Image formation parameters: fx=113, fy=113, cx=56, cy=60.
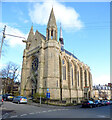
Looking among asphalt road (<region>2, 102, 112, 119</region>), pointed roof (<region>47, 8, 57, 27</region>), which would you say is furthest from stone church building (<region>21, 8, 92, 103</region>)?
asphalt road (<region>2, 102, 112, 119</region>)

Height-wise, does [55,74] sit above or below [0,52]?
below

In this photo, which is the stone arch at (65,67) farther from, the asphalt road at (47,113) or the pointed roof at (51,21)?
the asphalt road at (47,113)

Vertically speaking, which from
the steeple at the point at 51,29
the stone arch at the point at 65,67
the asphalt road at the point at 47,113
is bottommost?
the asphalt road at the point at 47,113

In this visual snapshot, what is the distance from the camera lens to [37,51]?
102ft

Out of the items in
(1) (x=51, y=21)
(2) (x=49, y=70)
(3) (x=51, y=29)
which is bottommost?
(2) (x=49, y=70)

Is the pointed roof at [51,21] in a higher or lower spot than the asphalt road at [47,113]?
higher

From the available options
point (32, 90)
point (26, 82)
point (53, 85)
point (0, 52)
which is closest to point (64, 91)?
point (53, 85)

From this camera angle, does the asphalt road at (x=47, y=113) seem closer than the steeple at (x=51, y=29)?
Yes

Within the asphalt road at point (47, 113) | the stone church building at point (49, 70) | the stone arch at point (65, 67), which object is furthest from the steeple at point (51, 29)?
the asphalt road at point (47, 113)

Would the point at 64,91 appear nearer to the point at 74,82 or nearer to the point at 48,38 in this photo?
the point at 74,82

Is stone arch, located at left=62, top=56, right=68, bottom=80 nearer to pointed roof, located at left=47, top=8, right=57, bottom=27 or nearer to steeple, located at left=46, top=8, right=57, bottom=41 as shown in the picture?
steeple, located at left=46, top=8, right=57, bottom=41

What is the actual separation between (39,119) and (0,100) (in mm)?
10868

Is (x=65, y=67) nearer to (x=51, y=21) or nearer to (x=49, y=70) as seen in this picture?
(x=49, y=70)

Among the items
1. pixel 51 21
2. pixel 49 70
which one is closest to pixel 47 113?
pixel 49 70
